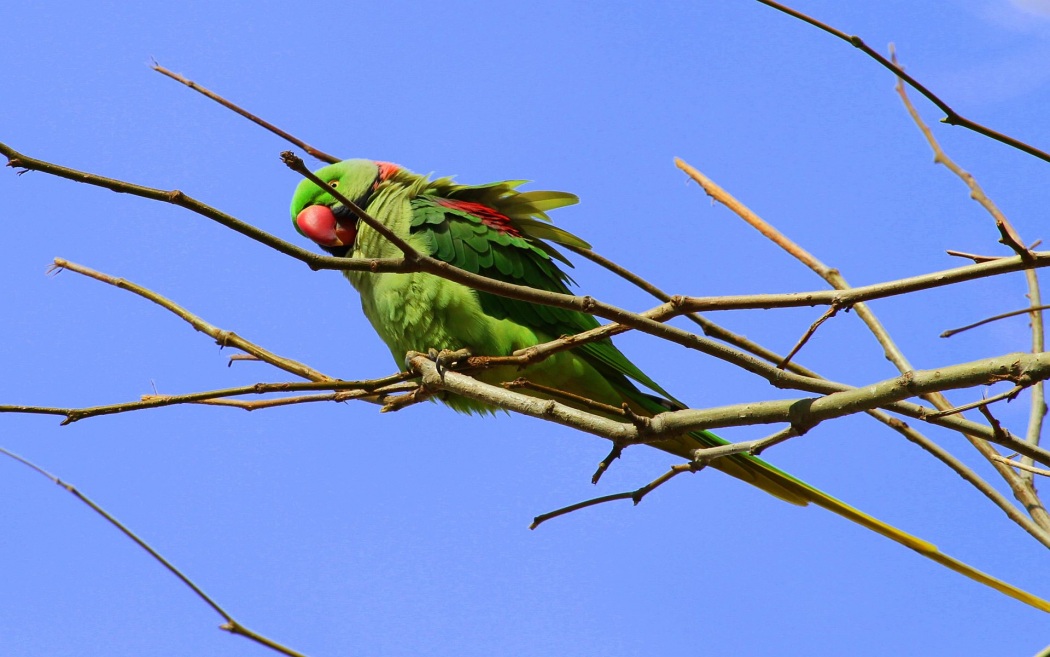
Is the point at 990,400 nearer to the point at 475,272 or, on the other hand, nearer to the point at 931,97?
the point at 931,97

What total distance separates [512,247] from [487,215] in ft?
0.49

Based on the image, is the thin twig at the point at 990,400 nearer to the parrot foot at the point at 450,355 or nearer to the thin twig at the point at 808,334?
the thin twig at the point at 808,334

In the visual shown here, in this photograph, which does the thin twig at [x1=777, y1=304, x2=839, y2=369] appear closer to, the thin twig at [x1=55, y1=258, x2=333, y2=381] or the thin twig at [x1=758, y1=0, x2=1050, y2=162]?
the thin twig at [x1=758, y1=0, x2=1050, y2=162]

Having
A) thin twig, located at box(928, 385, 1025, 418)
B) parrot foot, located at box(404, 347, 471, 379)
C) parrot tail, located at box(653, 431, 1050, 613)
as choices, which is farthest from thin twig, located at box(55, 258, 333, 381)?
thin twig, located at box(928, 385, 1025, 418)

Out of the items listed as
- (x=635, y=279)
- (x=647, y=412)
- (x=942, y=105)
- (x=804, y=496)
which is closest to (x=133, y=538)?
(x=635, y=279)

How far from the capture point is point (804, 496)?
2.36 metres

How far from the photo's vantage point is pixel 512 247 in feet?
10.4

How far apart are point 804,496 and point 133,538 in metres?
1.67

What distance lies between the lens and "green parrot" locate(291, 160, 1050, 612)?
287cm

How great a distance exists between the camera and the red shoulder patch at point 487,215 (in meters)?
3.17

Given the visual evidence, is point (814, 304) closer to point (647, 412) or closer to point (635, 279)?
point (635, 279)

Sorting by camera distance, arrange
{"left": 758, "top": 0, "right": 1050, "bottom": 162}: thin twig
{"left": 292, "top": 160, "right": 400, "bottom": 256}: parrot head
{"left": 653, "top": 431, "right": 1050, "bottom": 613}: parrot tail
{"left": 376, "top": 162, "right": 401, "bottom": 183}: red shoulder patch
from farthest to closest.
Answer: {"left": 376, "top": 162, "right": 401, "bottom": 183}: red shoulder patch < {"left": 292, "top": 160, "right": 400, "bottom": 256}: parrot head < {"left": 653, "top": 431, "right": 1050, "bottom": 613}: parrot tail < {"left": 758, "top": 0, "right": 1050, "bottom": 162}: thin twig

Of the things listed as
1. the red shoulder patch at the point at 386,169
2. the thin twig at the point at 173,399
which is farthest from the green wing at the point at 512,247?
the thin twig at the point at 173,399

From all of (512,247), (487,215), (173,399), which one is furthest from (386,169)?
(173,399)
